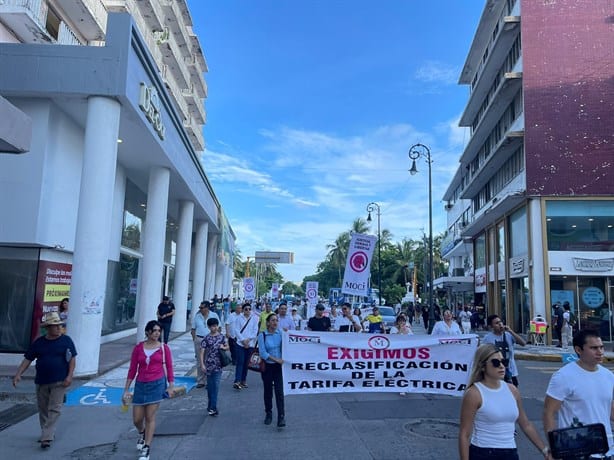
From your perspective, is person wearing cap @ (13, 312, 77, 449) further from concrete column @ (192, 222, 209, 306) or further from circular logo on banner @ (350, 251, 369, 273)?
concrete column @ (192, 222, 209, 306)

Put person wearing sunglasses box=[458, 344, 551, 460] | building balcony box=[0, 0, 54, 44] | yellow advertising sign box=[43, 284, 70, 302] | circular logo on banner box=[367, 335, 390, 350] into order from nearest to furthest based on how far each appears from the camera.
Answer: person wearing sunglasses box=[458, 344, 551, 460]
circular logo on banner box=[367, 335, 390, 350]
yellow advertising sign box=[43, 284, 70, 302]
building balcony box=[0, 0, 54, 44]

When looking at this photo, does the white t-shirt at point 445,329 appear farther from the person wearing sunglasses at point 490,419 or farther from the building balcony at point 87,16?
the building balcony at point 87,16

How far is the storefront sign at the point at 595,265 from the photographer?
2365 centimetres

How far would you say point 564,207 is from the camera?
Result: 79.5ft

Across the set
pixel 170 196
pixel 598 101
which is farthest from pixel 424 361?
pixel 598 101

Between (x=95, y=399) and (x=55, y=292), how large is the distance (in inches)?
199

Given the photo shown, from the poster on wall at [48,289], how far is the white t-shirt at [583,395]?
40.7 ft

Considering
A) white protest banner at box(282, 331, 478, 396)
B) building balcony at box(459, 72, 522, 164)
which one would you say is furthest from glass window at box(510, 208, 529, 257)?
white protest banner at box(282, 331, 478, 396)

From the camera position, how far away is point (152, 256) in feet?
Result: 56.7

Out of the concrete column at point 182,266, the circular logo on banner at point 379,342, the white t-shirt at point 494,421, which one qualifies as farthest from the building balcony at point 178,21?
the white t-shirt at point 494,421

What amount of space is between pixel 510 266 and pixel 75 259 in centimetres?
2374

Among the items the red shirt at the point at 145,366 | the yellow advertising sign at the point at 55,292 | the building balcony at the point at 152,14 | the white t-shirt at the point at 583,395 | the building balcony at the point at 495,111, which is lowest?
the red shirt at the point at 145,366

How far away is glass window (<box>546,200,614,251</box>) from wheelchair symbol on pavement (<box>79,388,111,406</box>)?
21388 mm

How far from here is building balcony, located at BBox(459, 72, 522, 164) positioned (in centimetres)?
2604
